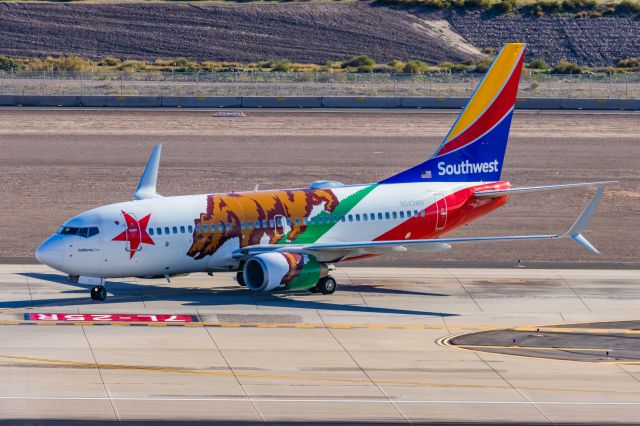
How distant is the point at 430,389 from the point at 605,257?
952 inches

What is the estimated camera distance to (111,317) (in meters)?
41.8

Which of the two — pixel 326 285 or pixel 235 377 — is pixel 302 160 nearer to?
pixel 326 285

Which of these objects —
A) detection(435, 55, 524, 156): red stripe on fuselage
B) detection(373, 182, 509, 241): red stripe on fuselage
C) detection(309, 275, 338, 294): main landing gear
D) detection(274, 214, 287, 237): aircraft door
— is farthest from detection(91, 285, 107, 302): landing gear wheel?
detection(435, 55, 524, 156): red stripe on fuselage

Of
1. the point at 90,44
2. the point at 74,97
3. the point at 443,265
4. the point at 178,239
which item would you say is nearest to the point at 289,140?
the point at 74,97

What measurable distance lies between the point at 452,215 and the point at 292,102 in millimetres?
55871

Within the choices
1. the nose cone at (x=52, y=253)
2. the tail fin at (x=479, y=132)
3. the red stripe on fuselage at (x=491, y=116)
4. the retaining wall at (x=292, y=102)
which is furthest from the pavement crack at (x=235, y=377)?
the retaining wall at (x=292, y=102)

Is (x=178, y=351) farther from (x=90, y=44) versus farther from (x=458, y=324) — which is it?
(x=90, y=44)

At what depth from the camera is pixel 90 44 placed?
524ft

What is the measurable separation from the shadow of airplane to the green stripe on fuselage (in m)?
2.03

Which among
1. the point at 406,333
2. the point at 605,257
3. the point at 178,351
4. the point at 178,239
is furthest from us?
the point at 605,257

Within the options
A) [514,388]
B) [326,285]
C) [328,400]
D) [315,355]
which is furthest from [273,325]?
[514,388]

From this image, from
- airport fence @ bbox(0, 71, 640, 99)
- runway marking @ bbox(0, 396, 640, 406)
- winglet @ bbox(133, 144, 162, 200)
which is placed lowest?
airport fence @ bbox(0, 71, 640, 99)

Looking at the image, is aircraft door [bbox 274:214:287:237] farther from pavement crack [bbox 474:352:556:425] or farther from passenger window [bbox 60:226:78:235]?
pavement crack [bbox 474:352:556:425]

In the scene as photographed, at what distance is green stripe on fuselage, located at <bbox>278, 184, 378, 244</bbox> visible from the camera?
47.4 metres
